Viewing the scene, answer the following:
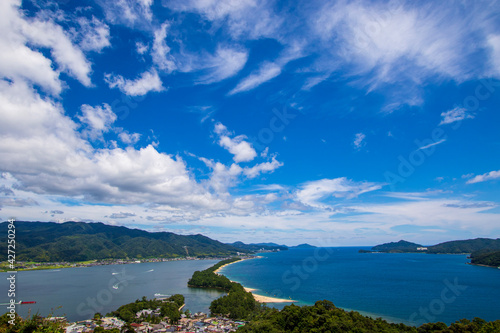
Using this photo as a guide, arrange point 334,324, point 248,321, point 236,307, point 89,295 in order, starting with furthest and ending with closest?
point 89,295 → point 236,307 → point 248,321 → point 334,324

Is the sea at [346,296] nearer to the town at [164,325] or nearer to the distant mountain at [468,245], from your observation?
the town at [164,325]

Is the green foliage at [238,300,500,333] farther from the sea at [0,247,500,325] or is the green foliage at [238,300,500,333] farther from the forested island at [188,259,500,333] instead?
the sea at [0,247,500,325]

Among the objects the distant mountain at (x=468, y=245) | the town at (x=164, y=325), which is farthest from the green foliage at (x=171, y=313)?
the distant mountain at (x=468, y=245)

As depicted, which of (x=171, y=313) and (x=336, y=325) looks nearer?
(x=336, y=325)

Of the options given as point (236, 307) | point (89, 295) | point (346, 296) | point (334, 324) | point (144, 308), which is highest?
point (334, 324)

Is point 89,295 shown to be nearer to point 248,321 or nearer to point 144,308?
point 144,308

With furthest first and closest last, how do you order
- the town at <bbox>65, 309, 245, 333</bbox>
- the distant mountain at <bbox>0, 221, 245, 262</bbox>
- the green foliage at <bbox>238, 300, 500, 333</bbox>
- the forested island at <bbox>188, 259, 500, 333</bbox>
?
the distant mountain at <bbox>0, 221, 245, 262</bbox>
the town at <bbox>65, 309, 245, 333</bbox>
the forested island at <bbox>188, 259, 500, 333</bbox>
the green foliage at <bbox>238, 300, 500, 333</bbox>

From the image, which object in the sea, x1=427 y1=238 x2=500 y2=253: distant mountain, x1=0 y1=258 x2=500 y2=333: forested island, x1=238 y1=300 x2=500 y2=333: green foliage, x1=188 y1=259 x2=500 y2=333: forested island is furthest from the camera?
x1=427 y1=238 x2=500 y2=253: distant mountain

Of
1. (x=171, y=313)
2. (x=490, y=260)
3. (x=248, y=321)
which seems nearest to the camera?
(x=248, y=321)

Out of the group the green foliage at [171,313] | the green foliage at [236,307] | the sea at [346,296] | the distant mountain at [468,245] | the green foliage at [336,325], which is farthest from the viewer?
the distant mountain at [468,245]

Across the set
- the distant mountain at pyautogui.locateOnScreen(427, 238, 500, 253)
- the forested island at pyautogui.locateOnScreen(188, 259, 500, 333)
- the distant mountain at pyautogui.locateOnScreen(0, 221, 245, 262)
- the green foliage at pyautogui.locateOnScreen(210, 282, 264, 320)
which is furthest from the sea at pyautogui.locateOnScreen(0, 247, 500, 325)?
the distant mountain at pyautogui.locateOnScreen(427, 238, 500, 253)

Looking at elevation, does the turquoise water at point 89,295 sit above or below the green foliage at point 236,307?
below

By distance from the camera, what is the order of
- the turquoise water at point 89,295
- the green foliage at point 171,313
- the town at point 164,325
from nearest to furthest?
the town at point 164,325, the green foliage at point 171,313, the turquoise water at point 89,295

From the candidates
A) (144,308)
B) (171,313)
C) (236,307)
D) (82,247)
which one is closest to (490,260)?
(236,307)
